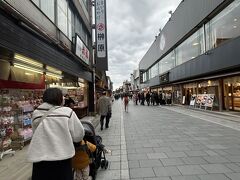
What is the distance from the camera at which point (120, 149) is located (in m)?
7.69

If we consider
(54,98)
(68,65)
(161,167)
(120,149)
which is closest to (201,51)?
(68,65)

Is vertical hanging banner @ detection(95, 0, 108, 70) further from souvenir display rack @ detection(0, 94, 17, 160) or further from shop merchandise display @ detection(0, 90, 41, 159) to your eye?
souvenir display rack @ detection(0, 94, 17, 160)

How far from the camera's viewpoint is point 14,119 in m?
7.70

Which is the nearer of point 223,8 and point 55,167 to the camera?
Result: point 55,167

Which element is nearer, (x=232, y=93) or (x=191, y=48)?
(x=232, y=93)

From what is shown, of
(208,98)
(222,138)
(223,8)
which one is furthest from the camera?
(208,98)

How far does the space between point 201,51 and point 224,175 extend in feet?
57.0

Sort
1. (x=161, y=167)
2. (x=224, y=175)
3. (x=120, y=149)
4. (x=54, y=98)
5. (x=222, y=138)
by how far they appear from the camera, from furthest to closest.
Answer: (x=222, y=138) < (x=120, y=149) < (x=161, y=167) < (x=224, y=175) < (x=54, y=98)

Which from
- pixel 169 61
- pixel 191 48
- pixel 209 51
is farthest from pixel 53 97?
pixel 169 61

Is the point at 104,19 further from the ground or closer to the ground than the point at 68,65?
further from the ground

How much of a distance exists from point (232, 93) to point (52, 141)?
17915mm

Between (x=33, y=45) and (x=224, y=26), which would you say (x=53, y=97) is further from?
(x=224, y=26)

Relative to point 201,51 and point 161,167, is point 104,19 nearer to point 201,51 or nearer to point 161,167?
point 201,51

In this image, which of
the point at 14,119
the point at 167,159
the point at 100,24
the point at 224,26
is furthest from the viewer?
the point at 100,24
